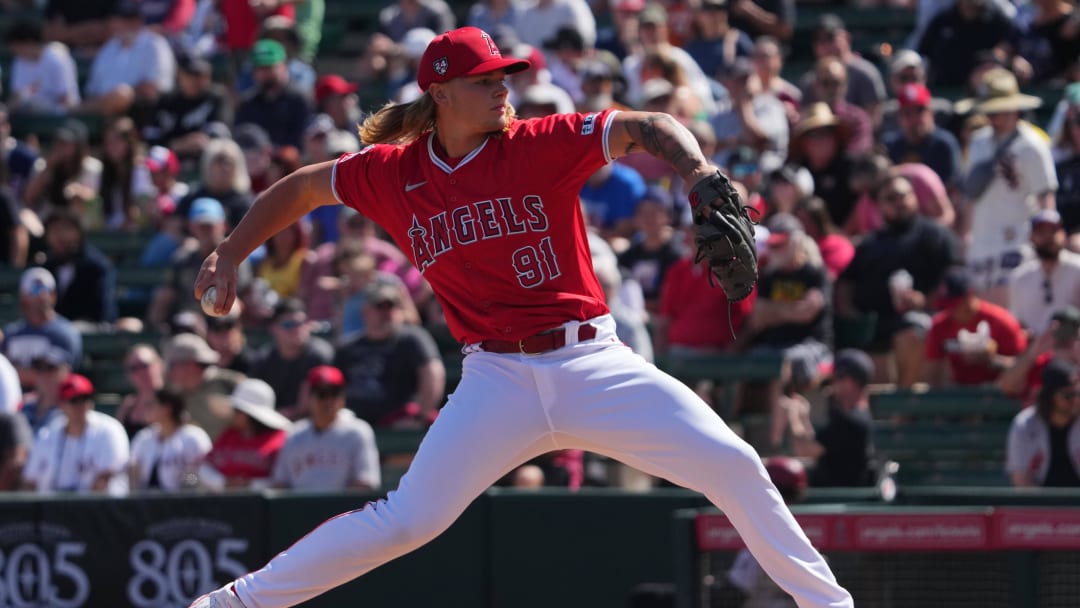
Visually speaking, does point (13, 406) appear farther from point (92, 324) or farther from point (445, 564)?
point (445, 564)

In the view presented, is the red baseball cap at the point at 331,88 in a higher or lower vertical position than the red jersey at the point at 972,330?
higher

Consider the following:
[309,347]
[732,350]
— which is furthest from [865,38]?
[309,347]

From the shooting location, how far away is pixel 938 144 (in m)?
12.2

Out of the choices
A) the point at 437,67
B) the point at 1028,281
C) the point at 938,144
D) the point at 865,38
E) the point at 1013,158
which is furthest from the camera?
the point at 865,38

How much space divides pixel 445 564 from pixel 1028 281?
3.73m

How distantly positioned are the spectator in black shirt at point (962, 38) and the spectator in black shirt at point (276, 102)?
15.6 feet

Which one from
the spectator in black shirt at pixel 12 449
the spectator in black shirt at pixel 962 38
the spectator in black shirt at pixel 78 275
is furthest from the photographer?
the spectator in black shirt at pixel 962 38

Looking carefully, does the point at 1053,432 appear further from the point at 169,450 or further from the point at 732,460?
the point at 169,450

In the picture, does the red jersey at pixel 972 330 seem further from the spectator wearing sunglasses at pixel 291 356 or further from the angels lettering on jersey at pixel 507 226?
the angels lettering on jersey at pixel 507 226

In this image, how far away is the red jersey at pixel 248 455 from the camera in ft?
33.9

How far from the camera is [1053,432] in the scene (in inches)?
355

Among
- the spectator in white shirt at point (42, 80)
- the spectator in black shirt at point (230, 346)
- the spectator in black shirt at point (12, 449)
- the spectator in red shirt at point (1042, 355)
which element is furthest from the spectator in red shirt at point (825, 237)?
the spectator in white shirt at point (42, 80)

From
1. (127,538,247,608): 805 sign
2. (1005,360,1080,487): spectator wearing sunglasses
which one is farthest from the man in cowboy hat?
(127,538,247,608): 805 sign

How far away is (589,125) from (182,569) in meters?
5.08
